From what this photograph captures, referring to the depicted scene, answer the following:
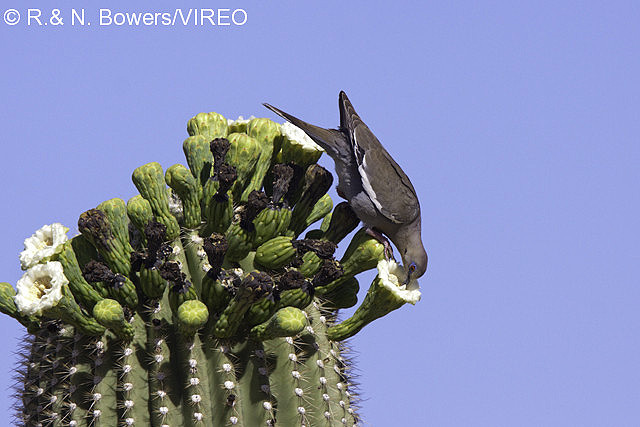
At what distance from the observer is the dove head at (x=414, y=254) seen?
5879 mm

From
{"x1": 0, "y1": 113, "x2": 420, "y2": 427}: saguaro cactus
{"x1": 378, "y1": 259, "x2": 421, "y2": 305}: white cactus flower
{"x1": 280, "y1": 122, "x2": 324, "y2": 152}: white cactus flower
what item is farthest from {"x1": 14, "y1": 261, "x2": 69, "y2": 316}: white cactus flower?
{"x1": 378, "y1": 259, "x2": 421, "y2": 305}: white cactus flower

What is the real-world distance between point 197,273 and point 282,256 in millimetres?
512

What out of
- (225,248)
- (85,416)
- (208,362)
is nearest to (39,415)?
(85,416)

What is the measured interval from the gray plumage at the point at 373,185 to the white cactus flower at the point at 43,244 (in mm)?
1797

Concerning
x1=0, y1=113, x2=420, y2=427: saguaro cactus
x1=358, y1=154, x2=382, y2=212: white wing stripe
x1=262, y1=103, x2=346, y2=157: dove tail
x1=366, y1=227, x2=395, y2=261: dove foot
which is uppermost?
x1=262, y1=103, x2=346, y2=157: dove tail

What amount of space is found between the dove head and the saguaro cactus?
673 millimetres

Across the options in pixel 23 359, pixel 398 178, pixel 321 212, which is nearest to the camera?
pixel 23 359

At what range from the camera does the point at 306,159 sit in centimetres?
548

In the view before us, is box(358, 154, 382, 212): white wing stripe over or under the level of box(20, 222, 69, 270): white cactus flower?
over

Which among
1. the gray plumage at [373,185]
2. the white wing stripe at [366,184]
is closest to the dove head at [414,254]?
the gray plumage at [373,185]

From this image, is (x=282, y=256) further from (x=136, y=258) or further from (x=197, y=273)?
(x=136, y=258)

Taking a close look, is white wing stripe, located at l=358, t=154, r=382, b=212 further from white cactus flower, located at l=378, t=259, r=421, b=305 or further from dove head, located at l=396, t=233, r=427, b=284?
white cactus flower, located at l=378, t=259, r=421, b=305

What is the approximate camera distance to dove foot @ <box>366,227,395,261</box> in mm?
5395

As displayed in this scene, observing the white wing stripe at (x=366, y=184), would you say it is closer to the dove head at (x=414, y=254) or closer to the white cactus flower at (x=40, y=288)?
the dove head at (x=414, y=254)
